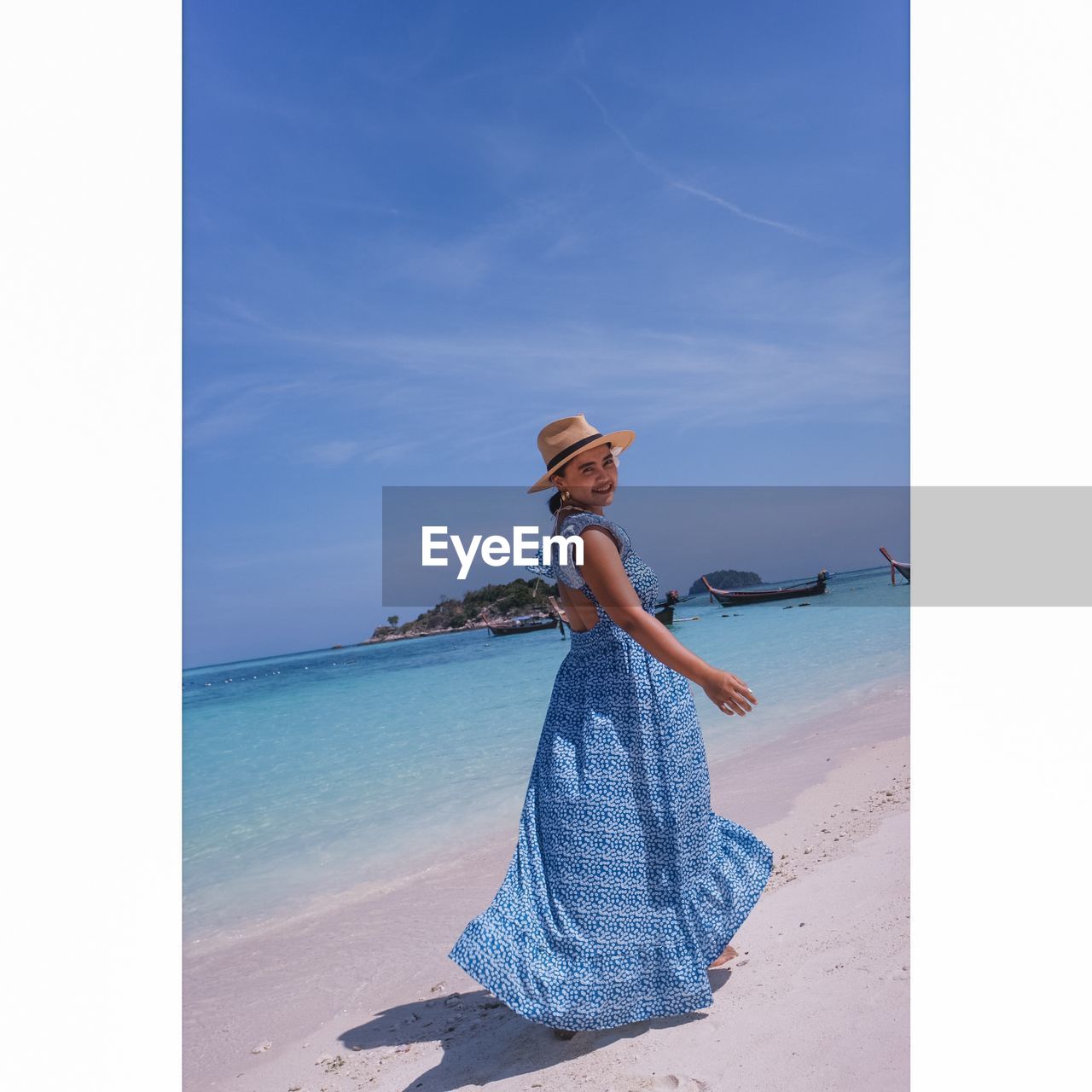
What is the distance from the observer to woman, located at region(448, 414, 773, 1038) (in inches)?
→ 87.0

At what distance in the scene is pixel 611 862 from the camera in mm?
2270

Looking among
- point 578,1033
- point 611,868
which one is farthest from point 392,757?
point 611,868

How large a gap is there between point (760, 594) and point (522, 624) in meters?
7.68

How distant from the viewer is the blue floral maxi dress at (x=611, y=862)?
87.2 inches

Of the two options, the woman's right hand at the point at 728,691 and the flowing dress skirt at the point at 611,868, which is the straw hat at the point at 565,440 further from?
the woman's right hand at the point at 728,691

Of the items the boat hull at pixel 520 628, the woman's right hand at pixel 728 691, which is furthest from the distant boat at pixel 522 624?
the woman's right hand at pixel 728 691

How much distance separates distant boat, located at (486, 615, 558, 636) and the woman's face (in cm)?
1988

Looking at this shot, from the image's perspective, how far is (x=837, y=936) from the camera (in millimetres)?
2668

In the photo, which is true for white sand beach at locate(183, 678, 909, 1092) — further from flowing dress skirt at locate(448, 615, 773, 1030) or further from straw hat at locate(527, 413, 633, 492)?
straw hat at locate(527, 413, 633, 492)

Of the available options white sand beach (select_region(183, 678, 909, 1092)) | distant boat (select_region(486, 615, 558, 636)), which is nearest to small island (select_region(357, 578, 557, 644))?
distant boat (select_region(486, 615, 558, 636))

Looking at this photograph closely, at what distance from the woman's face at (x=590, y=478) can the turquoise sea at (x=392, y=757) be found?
306 centimetres

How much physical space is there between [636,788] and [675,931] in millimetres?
362

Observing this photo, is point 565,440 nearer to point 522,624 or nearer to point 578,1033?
point 578,1033
